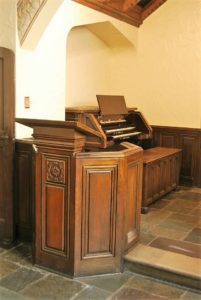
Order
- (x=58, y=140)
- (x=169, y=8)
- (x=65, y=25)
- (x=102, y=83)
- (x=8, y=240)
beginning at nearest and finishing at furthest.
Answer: (x=58, y=140) → (x=8, y=240) → (x=65, y=25) → (x=169, y=8) → (x=102, y=83)

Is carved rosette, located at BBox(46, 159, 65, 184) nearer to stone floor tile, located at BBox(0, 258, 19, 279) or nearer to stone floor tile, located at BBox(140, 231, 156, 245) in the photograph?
stone floor tile, located at BBox(0, 258, 19, 279)

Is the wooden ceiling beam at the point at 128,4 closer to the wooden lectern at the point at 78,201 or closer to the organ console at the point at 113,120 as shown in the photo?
the organ console at the point at 113,120

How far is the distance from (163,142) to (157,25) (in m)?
1.91

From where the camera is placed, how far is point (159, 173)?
4781mm

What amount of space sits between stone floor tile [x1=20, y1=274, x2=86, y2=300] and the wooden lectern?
0.32ft

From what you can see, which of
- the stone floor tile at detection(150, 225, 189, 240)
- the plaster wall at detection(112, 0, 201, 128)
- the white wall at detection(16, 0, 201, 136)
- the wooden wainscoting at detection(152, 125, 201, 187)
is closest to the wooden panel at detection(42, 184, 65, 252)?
the stone floor tile at detection(150, 225, 189, 240)

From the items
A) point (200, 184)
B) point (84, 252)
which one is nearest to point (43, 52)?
point (84, 252)

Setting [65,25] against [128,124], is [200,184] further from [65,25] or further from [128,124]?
[65,25]

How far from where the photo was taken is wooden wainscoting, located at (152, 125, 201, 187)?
225 inches

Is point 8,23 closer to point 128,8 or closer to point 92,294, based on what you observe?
point 128,8

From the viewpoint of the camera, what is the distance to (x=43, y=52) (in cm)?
387

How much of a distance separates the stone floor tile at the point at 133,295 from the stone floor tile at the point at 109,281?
7 centimetres

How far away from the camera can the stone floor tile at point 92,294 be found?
2588mm

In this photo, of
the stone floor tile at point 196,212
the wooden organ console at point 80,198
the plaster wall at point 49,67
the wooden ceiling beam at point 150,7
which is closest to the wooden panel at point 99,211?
the wooden organ console at point 80,198
